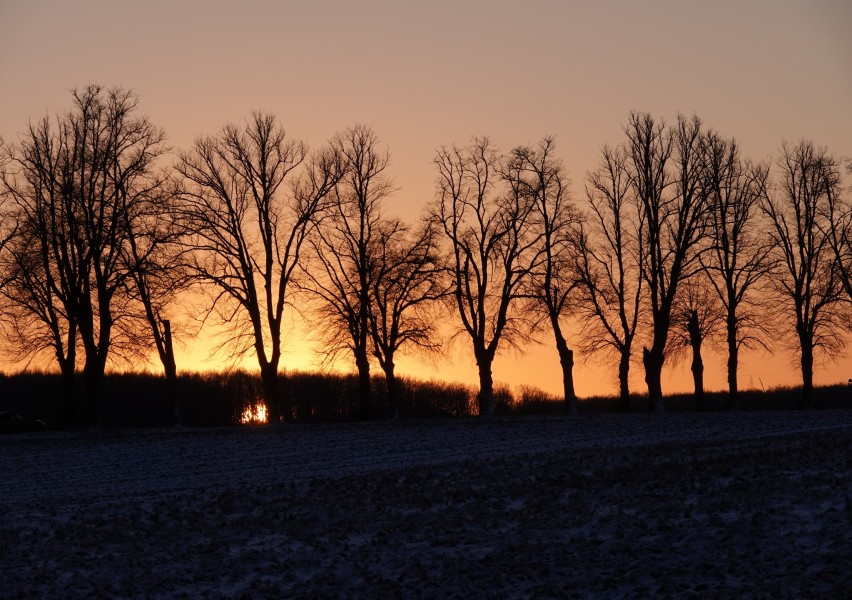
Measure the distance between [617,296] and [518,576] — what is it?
49.7 meters

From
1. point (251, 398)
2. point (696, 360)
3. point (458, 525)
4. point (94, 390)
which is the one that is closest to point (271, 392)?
point (94, 390)

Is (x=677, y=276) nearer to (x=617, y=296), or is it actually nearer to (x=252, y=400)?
(x=617, y=296)

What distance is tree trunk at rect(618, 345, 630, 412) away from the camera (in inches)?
2618

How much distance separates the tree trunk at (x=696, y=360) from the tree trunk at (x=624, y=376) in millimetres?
3960

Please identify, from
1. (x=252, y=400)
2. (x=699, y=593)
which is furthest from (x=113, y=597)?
(x=252, y=400)

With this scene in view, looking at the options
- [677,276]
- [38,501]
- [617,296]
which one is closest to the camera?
[38,501]

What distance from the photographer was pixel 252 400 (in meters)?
106

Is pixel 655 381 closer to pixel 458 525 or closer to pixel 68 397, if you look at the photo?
pixel 68 397

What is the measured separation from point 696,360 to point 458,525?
4889 cm

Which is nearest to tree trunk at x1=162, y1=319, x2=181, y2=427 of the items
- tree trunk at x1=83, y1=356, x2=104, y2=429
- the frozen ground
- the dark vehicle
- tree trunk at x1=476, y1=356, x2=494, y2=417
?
tree trunk at x1=83, y1=356, x2=104, y2=429

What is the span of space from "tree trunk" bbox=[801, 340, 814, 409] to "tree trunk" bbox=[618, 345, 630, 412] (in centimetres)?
958

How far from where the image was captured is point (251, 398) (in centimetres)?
10638

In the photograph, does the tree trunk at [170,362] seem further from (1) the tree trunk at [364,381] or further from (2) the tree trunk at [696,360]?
(2) the tree trunk at [696,360]

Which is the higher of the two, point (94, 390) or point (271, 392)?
point (94, 390)
